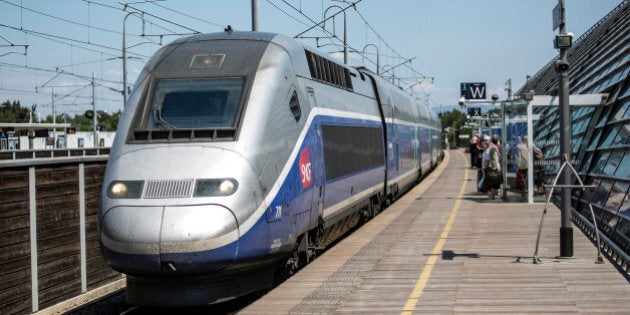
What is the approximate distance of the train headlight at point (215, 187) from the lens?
29.2ft

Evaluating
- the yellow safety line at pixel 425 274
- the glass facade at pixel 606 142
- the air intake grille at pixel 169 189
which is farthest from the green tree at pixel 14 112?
the air intake grille at pixel 169 189

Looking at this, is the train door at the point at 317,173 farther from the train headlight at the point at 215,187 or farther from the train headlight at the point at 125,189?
the train headlight at the point at 125,189

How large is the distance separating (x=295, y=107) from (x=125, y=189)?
306 centimetres

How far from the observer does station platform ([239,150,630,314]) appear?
9.28m

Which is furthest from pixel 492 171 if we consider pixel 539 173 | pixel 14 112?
pixel 14 112

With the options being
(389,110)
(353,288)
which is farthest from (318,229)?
(389,110)

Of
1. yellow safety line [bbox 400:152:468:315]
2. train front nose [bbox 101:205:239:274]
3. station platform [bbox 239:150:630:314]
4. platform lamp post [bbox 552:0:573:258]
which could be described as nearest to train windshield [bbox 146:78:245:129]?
train front nose [bbox 101:205:239:274]

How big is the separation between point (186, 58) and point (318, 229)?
3742 millimetres

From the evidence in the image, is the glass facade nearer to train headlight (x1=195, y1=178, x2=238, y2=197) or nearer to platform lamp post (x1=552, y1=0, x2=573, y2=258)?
platform lamp post (x1=552, y1=0, x2=573, y2=258)

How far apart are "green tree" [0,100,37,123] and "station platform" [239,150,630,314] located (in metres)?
64.3

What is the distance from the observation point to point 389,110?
869 inches

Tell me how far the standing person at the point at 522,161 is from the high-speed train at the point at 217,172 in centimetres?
1061

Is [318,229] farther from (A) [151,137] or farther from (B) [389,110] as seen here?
(B) [389,110]

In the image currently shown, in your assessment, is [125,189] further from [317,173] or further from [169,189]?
[317,173]
